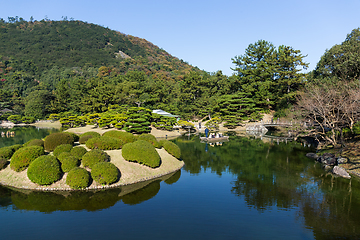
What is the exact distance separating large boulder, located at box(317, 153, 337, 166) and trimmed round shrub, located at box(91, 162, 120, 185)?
59.9 feet

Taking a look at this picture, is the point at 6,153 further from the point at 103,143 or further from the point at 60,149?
the point at 103,143

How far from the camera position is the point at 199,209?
11.3 meters

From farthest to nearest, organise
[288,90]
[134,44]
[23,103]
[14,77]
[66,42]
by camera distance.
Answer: [134,44], [66,42], [14,77], [23,103], [288,90]

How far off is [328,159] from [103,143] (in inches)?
769

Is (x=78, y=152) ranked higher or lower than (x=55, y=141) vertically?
lower

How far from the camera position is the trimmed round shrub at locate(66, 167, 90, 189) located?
13282mm

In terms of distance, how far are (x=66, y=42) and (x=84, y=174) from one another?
16585 cm

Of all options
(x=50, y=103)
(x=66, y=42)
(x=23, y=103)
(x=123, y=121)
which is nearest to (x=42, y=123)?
(x=50, y=103)

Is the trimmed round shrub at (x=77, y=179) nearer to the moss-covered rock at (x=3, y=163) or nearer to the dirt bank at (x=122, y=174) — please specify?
the dirt bank at (x=122, y=174)

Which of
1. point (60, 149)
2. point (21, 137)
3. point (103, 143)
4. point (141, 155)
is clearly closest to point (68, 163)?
point (60, 149)

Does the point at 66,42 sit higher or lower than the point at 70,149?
higher

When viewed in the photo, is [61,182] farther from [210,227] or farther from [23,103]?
[23,103]

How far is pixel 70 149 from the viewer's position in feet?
52.8

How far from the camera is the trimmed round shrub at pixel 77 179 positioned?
1328cm
